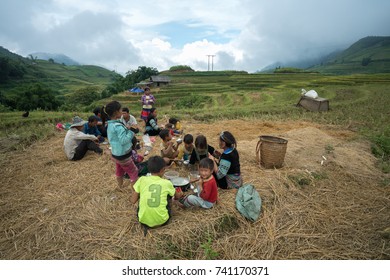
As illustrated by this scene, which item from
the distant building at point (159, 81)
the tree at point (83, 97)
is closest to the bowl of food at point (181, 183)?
the distant building at point (159, 81)

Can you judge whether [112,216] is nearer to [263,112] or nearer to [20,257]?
[20,257]

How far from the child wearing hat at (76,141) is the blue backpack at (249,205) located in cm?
371

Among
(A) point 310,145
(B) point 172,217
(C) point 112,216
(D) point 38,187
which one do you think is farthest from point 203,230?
(A) point 310,145

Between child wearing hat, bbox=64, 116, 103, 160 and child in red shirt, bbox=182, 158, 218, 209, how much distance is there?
10.4 ft

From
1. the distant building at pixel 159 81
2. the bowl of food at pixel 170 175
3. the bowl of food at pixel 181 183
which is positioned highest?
the distant building at pixel 159 81

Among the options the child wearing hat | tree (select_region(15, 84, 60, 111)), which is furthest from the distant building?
the child wearing hat

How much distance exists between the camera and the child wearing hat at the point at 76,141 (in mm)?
5094

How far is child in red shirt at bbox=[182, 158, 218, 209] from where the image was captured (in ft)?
10.1

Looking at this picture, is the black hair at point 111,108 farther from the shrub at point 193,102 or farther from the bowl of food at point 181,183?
the shrub at point 193,102

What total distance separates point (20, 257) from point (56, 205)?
0.94m

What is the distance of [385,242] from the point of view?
281cm

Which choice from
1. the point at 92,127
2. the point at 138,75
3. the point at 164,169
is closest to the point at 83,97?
the point at 138,75

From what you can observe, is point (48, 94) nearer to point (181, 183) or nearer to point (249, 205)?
point (181, 183)

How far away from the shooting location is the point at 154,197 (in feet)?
9.08
